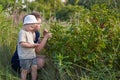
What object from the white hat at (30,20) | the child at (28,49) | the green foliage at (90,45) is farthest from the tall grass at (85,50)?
the white hat at (30,20)

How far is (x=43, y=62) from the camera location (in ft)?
18.1

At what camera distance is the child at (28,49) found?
5301 mm

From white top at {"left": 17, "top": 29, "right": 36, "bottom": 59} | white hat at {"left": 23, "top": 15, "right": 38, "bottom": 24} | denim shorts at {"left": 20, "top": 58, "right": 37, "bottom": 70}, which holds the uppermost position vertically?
white hat at {"left": 23, "top": 15, "right": 38, "bottom": 24}

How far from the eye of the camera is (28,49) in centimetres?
534

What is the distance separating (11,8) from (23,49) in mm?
2576

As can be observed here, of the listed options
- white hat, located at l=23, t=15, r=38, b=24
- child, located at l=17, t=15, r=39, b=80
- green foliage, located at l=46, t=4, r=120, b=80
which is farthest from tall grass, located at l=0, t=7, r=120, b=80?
white hat, located at l=23, t=15, r=38, b=24

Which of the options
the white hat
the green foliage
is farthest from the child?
the green foliage

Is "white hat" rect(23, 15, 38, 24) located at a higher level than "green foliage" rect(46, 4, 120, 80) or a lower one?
higher

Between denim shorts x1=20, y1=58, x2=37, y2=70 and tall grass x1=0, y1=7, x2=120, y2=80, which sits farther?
denim shorts x1=20, y1=58, x2=37, y2=70

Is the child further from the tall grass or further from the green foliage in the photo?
the green foliage

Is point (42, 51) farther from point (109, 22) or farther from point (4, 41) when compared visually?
point (109, 22)

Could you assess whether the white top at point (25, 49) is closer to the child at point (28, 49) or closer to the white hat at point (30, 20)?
the child at point (28, 49)

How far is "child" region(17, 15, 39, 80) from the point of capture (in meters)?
5.30

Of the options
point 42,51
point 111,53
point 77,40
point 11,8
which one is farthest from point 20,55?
point 11,8
